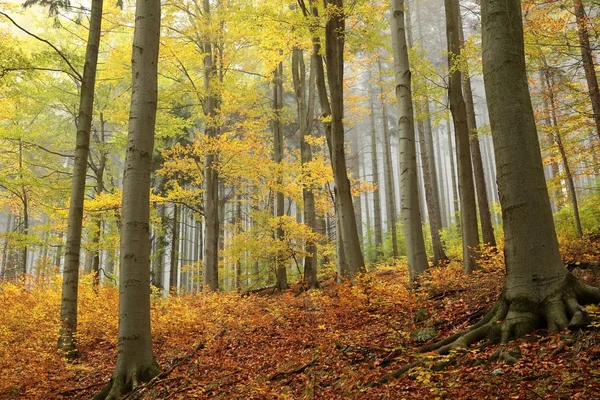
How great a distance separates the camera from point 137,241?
5.23 meters

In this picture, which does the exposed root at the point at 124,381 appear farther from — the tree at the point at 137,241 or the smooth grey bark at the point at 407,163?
the smooth grey bark at the point at 407,163

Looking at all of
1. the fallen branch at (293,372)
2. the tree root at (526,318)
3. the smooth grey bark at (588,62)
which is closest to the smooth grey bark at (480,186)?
the smooth grey bark at (588,62)

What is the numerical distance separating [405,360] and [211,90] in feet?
39.2

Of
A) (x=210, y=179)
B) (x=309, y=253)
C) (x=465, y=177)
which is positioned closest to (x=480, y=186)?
(x=465, y=177)

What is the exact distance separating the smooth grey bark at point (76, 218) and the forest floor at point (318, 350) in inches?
12.6

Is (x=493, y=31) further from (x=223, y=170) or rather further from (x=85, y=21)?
(x=85, y=21)

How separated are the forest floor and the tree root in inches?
4.0

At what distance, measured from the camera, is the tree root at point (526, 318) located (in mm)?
3584

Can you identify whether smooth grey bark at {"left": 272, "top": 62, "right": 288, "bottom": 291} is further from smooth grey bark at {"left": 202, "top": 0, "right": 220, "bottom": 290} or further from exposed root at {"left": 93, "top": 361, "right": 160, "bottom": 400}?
exposed root at {"left": 93, "top": 361, "right": 160, "bottom": 400}

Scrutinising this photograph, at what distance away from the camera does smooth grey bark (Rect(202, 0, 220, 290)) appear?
13.3 meters

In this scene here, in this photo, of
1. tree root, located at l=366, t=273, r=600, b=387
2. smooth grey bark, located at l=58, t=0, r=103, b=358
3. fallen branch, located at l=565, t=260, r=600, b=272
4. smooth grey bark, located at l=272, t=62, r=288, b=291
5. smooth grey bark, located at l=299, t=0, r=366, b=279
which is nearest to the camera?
tree root, located at l=366, t=273, r=600, b=387

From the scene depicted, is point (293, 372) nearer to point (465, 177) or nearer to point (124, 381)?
point (124, 381)

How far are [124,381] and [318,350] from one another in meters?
2.60

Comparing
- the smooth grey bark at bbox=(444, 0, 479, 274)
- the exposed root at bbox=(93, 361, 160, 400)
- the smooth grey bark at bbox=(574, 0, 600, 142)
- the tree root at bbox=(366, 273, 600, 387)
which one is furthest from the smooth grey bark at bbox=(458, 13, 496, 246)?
→ the exposed root at bbox=(93, 361, 160, 400)
